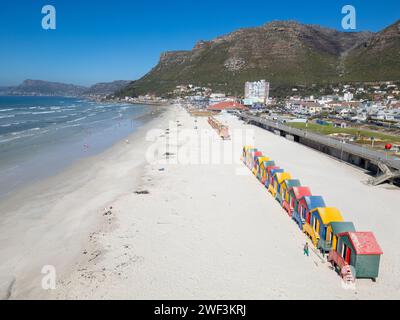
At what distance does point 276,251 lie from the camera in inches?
488

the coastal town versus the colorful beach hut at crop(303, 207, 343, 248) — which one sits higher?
the coastal town

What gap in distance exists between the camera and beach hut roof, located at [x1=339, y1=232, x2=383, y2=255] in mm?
10102

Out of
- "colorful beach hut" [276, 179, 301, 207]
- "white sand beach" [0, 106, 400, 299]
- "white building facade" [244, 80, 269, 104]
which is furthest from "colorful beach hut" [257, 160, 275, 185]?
"white building facade" [244, 80, 269, 104]

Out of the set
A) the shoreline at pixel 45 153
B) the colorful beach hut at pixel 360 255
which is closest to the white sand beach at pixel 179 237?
the colorful beach hut at pixel 360 255

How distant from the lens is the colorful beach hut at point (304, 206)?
13.7 metres

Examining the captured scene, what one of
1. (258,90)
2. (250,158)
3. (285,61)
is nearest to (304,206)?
(250,158)

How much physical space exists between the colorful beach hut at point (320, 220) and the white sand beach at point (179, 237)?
57 centimetres

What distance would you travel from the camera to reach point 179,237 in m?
13.6

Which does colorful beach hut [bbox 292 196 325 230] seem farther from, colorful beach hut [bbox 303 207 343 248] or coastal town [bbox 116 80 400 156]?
coastal town [bbox 116 80 400 156]

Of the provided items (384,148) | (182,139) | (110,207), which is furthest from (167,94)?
(110,207)

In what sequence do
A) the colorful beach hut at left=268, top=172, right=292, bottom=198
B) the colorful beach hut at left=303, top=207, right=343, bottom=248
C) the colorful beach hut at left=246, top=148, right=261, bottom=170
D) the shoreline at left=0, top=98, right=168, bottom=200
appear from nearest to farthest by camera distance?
the colorful beach hut at left=303, top=207, right=343, bottom=248 → the colorful beach hut at left=268, top=172, right=292, bottom=198 → the shoreline at left=0, top=98, right=168, bottom=200 → the colorful beach hut at left=246, top=148, right=261, bottom=170
